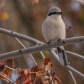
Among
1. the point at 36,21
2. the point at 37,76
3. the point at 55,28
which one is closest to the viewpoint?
the point at 37,76

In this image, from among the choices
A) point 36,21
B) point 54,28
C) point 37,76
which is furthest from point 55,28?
point 36,21

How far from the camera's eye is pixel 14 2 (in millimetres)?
4062

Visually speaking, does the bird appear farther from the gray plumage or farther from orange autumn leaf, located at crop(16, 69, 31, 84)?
orange autumn leaf, located at crop(16, 69, 31, 84)

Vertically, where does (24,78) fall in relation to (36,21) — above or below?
below

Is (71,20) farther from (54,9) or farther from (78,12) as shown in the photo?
(54,9)

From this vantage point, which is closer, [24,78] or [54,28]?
[24,78]

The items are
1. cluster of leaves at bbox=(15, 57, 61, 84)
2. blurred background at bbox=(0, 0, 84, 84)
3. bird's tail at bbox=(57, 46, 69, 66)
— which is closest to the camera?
cluster of leaves at bbox=(15, 57, 61, 84)

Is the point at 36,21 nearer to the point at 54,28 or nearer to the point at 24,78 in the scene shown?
the point at 54,28

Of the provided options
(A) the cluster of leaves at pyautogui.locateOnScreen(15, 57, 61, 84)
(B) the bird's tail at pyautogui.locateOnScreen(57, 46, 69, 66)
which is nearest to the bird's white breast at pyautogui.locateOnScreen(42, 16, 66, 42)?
(B) the bird's tail at pyautogui.locateOnScreen(57, 46, 69, 66)

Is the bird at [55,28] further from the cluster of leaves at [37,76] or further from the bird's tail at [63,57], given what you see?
the cluster of leaves at [37,76]

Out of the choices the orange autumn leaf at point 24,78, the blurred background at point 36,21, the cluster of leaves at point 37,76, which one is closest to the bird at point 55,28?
the cluster of leaves at point 37,76

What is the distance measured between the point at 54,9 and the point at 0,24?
2.28 metres

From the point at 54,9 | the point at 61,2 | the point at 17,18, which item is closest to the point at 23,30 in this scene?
the point at 17,18

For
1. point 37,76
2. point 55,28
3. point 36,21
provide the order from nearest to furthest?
1. point 37,76
2. point 55,28
3. point 36,21
